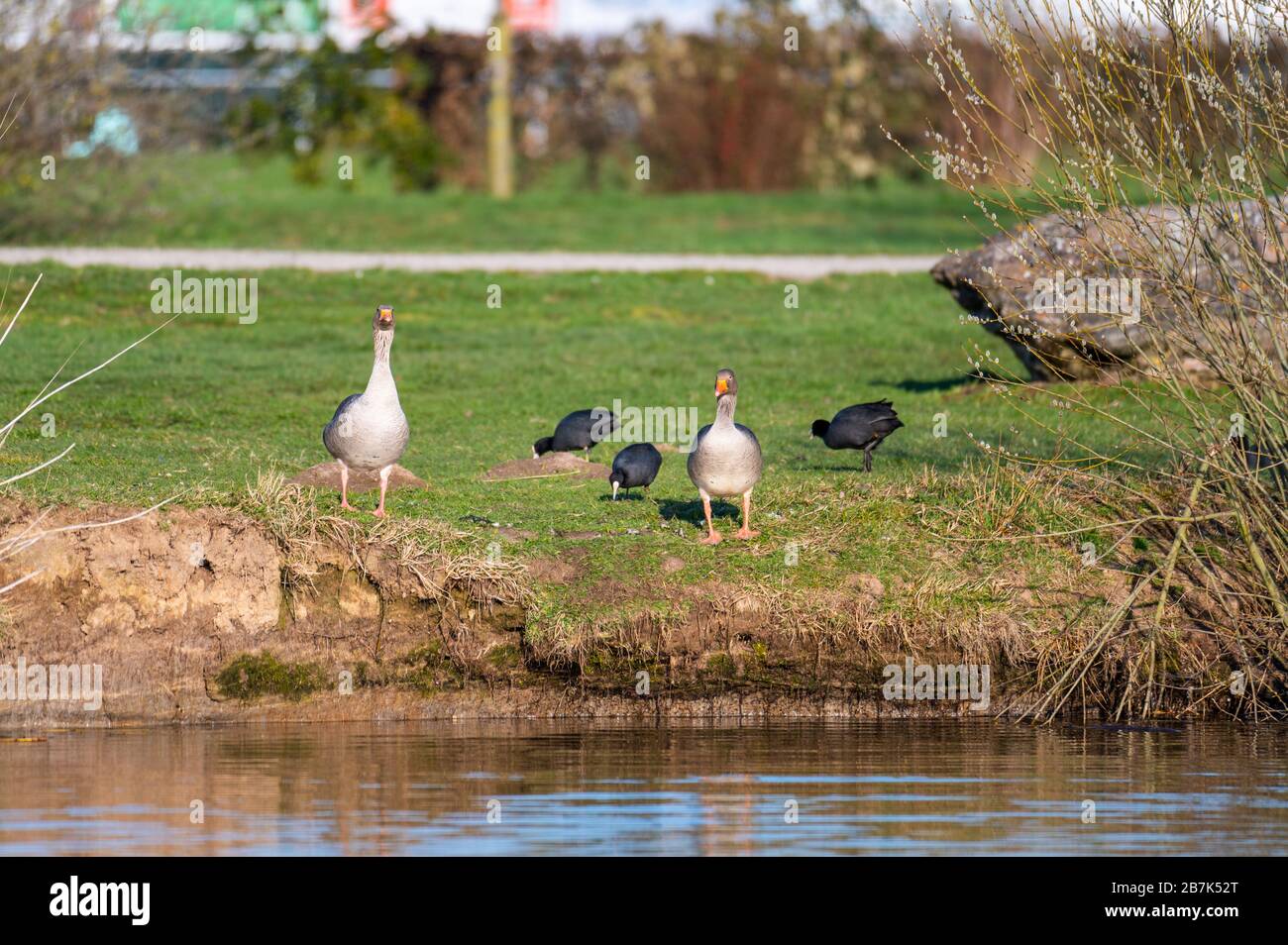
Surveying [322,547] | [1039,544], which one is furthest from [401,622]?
[1039,544]

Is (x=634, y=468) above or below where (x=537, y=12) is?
below

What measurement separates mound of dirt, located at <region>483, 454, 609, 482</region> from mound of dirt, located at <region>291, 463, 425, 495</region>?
0.81 metres

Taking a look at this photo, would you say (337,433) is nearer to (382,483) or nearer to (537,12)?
(382,483)

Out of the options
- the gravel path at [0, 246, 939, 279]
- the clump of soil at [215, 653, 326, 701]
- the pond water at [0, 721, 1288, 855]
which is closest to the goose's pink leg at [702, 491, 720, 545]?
the pond water at [0, 721, 1288, 855]

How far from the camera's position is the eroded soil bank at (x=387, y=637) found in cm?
1291

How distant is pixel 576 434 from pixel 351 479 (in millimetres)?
2191

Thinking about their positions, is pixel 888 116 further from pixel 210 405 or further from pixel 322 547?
pixel 322 547

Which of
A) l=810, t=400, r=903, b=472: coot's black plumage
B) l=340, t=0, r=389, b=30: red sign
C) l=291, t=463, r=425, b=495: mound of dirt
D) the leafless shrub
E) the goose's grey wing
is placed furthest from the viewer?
l=340, t=0, r=389, b=30: red sign

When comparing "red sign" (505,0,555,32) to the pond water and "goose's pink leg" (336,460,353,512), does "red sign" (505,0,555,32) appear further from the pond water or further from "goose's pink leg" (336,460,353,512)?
the pond water

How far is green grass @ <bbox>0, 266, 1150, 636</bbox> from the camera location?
14078mm

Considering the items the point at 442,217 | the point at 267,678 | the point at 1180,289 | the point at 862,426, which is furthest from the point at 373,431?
the point at 442,217

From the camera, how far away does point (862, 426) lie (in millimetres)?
15570

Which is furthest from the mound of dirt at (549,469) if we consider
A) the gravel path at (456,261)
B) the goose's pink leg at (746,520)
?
the gravel path at (456,261)
